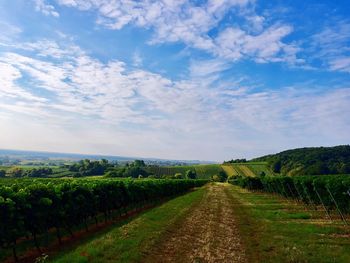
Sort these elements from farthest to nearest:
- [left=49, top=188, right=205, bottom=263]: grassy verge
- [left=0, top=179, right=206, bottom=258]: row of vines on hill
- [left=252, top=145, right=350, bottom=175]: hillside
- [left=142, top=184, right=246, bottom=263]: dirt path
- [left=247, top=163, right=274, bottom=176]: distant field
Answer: [left=247, top=163, right=274, bottom=176]: distant field < [left=252, top=145, right=350, bottom=175]: hillside < [left=0, top=179, right=206, bottom=258]: row of vines on hill < [left=142, top=184, right=246, bottom=263]: dirt path < [left=49, top=188, right=205, bottom=263]: grassy verge

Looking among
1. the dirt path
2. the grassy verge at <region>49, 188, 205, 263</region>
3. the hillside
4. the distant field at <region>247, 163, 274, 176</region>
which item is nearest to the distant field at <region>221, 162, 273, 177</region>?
the distant field at <region>247, 163, 274, 176</region>

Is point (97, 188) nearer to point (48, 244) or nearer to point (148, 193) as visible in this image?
point (48, 244)

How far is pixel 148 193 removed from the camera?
50188 millimetres

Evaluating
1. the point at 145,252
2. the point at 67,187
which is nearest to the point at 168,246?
the point at 145,252

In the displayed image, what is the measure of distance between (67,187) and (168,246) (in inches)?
418

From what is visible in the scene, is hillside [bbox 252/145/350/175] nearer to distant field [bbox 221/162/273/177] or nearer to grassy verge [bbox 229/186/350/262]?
distant field [bbox 221/162/273/177]

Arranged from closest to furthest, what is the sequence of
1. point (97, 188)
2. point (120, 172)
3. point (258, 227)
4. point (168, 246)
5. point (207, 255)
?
1. point (207, 255)
2. point (168, 246)
3. point (258, 227)
4. point (97, 188)
5. point (120, 172)

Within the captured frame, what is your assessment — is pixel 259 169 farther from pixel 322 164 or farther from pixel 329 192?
pixel 329 192

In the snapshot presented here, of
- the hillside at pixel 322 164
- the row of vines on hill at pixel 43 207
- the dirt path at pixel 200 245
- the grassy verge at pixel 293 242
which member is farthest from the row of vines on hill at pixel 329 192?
the hillside at pixel 322 164

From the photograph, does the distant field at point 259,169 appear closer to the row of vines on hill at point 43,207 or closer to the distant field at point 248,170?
the distant field at point 248,170

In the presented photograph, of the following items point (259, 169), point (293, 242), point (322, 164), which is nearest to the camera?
point (293, 242)

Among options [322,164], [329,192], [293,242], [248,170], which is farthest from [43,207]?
[248,170]

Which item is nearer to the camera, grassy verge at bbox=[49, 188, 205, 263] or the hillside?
grassy verge at bbox=[49, 188, 205, 263]

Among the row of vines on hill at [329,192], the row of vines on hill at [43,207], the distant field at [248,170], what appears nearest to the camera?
the row of vines on hill at [43,207]
